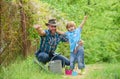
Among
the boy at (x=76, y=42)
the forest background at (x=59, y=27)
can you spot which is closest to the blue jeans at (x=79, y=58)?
the boy at (x=76, y=42)

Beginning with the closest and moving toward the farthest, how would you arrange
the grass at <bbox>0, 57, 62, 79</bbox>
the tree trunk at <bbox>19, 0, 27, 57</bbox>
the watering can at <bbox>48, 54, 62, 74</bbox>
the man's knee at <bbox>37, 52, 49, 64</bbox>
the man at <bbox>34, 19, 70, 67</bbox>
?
the grass at <bbox>0, 57, 62, 79</bbox> < the watering can at <bbox>48, 54, 62, 74</bbox> < the man at <bbox>34, 19, 70, 67</bbox> < the man's knee at <bbox>37, 52, 49, 64</bbox> < the tree trunk at <bbox>19, 0, 27, 57</bbox>

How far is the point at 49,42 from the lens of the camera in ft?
25.9

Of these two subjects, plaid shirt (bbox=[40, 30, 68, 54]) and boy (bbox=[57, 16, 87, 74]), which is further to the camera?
plaid shirt (bbox=[40, 30, 68, 54])

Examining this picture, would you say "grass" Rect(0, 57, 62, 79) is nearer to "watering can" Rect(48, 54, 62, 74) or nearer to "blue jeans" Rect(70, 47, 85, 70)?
"watering can" Rect(48, 54, 62, 74)

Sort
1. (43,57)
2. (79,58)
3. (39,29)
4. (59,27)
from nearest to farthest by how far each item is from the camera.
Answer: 1. (39,29)
2. (79,58)
3. (43,57)
4. (59,27)

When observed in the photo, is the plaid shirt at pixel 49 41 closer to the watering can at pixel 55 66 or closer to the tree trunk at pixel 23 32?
the watering can at pixel 55 66

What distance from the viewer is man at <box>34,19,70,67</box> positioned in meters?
7.83

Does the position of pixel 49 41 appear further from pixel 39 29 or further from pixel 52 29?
pixel 39 29

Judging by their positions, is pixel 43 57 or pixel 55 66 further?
pixel 43 57

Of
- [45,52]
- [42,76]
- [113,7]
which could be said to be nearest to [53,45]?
[45,52]

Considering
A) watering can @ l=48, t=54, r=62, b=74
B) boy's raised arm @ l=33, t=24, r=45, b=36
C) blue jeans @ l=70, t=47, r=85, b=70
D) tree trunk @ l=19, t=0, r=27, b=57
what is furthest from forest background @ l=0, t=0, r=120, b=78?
blue jeans @ l=70, t=47, r=85, b=70

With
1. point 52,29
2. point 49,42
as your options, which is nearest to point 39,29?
point 52,29

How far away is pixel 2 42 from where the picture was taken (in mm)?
7684

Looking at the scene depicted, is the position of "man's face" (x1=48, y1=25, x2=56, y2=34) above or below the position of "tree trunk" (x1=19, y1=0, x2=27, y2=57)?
above
